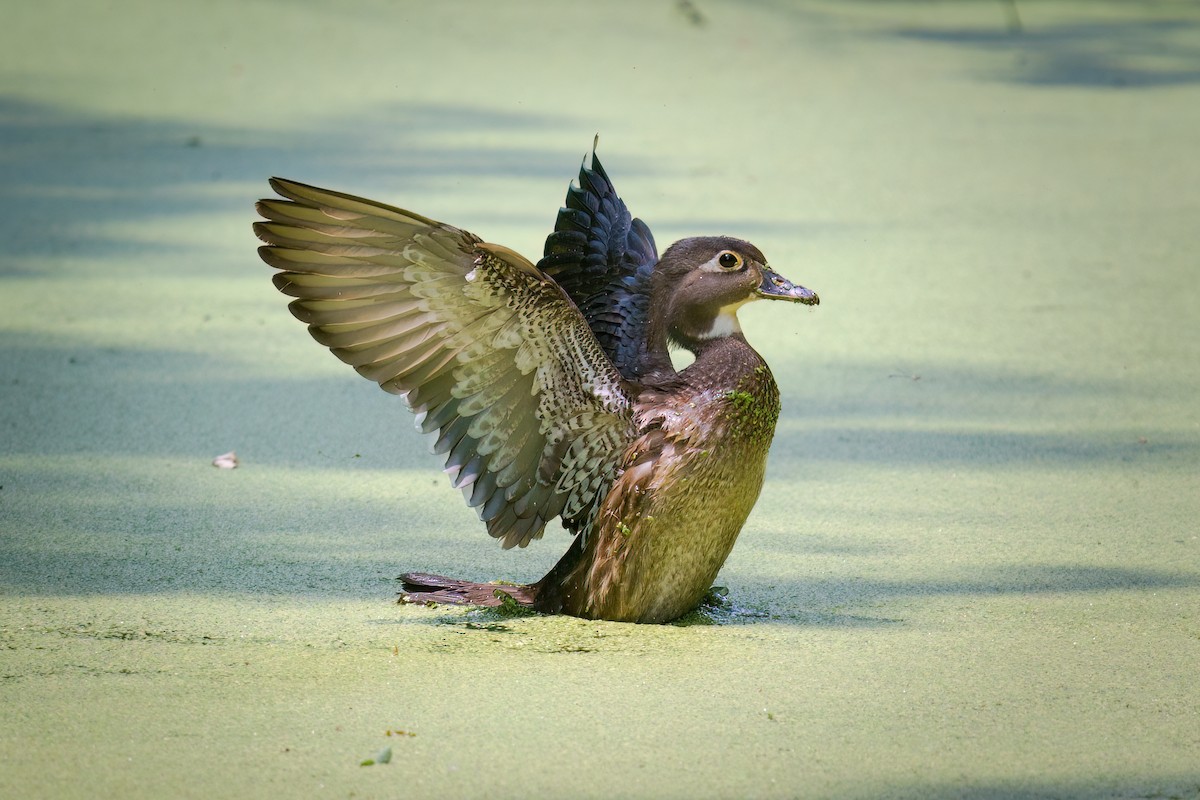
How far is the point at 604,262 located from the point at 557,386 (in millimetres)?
381

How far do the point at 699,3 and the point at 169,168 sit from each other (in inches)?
146

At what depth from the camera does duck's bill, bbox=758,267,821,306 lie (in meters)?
2.39

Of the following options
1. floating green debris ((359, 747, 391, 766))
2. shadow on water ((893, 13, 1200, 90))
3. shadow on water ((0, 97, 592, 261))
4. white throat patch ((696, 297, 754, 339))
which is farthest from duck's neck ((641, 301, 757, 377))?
shadow on water ((893, 13, 1200, 90))

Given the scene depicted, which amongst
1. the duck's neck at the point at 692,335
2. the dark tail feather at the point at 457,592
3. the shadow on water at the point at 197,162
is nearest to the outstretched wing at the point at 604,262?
the duck's neck at the point at 692,335

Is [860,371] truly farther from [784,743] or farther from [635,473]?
[784,743]

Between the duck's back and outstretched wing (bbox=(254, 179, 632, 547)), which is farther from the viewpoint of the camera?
the duck's back

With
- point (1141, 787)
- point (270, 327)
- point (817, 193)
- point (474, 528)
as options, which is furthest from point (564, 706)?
point (817, 193)

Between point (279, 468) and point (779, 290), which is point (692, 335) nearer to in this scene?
point (779, 290)

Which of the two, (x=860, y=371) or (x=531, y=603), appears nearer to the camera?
(x=531, y=603)

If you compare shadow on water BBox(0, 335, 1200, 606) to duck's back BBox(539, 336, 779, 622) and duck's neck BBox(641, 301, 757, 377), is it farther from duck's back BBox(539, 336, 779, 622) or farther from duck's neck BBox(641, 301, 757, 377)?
duck's neck BBox(641, 301, 757, 377)

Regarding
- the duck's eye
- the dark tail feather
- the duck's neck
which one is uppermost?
the duck's eye

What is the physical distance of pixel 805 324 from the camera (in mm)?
4230

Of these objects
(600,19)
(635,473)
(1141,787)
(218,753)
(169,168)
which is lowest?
(1141,787)

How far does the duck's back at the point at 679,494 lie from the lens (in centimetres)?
226
